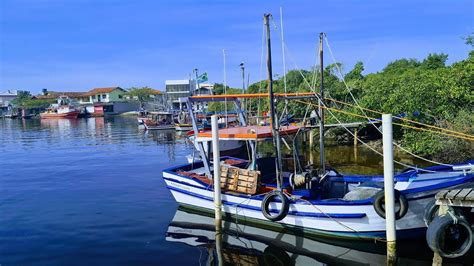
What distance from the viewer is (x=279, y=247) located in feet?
37.7

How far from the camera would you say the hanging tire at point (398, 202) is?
10125mm

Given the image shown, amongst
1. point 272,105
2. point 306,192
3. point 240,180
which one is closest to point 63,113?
point 240,180

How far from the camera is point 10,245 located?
12.4m

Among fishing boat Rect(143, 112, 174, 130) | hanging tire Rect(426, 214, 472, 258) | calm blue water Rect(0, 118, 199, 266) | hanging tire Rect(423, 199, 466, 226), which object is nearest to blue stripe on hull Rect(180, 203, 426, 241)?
hanging tire Rect(423, 199, 466, 226)

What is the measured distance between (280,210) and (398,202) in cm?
319

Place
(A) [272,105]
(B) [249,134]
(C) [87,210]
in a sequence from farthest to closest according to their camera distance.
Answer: (C) [87,210] → (B) [249,134] → (A) [272,105]

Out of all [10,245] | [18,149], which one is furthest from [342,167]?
[18,149]

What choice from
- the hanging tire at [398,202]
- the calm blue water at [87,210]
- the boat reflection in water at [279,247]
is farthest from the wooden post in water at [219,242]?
the hanging tire at [398,202]

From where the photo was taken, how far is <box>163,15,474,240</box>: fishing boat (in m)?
10.6

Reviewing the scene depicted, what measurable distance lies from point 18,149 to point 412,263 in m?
37.1

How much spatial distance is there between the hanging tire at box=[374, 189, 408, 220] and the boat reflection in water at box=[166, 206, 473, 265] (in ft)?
3.83

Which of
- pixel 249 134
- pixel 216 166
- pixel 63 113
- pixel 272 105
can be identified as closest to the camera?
pixel 272 105

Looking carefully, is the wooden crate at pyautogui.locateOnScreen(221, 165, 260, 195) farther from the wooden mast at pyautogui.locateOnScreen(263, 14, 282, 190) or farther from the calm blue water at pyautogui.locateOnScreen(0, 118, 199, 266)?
the calm blue water at pyautogui.locateOnScreen(0, 118, 199, 266)

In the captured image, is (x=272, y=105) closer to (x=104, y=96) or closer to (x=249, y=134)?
(x=249, y=134)
